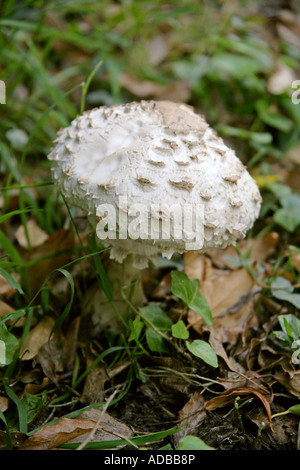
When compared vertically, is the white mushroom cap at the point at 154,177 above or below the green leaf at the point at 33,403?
above

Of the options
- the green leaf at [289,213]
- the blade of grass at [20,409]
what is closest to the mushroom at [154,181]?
the blade of grass at [20,409]

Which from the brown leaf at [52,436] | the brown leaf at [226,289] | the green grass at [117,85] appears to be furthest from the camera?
the green grass at [117,85]

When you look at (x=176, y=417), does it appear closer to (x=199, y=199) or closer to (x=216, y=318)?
(x=216, y=318)

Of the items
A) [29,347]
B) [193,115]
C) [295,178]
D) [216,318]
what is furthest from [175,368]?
[295,178]

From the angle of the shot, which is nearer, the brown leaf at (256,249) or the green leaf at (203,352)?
the green leaf at (203,352)

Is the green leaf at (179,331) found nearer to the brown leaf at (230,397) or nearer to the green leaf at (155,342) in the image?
the green leaf at (155,342)

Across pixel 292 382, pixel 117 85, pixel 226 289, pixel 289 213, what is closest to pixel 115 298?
pixel 226 289
